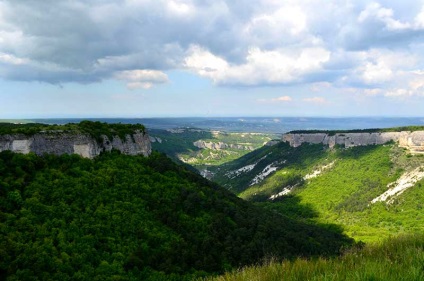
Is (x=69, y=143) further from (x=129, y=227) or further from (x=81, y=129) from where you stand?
(x=129, y=227)

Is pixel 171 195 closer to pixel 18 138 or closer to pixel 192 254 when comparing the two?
pixel 192 254

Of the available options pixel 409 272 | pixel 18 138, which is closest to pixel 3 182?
pixel 18 138

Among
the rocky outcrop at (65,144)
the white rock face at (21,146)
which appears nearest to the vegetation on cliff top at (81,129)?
the rocky outcrop at (65,144)

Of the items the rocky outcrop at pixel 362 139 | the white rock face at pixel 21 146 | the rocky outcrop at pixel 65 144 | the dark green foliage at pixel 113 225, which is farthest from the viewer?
the rocky outcrop at pixel 362 139

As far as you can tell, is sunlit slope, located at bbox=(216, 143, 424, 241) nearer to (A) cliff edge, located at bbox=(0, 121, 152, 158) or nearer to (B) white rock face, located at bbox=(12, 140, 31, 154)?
(A) cliff edge, located at bbox=(0, 121, 152, 158)

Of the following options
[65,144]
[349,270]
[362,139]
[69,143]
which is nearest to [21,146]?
[65,144]

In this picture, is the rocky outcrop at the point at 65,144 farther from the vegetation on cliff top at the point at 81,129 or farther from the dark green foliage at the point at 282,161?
the dark green foliage at the point at 282,161
